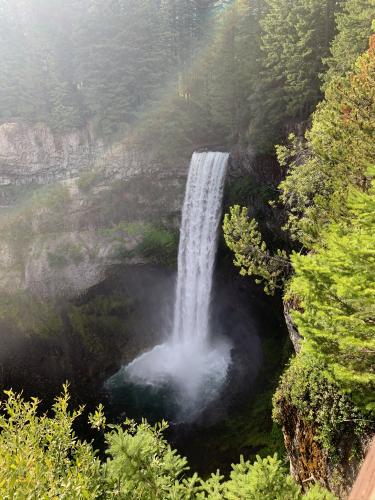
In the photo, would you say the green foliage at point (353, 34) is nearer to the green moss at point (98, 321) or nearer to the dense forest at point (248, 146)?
the dense forest at point (248, 146)

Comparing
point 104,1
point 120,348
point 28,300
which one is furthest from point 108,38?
point 120,348

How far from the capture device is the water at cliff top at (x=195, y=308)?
83.4 ft

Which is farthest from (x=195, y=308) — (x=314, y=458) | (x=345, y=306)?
(x=345, y=306)

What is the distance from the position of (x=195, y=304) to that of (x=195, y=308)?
321 mm

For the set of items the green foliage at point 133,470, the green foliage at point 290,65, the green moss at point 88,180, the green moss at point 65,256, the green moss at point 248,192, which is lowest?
the green moss at point 65,256

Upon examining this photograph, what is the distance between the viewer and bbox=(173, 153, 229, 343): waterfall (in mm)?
26416

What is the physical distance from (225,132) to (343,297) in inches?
1033

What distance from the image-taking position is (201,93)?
99.6ft

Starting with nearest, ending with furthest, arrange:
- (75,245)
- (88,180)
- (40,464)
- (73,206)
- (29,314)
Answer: (40,464) → (29,314) → (75,245) → (73,206) → (88,180)

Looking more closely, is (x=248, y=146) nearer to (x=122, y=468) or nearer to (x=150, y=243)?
(x=150, y=243)

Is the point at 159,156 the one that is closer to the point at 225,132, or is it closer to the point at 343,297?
the point at 225,132

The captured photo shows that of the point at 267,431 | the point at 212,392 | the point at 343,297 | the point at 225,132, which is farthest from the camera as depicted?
the point at 225,132

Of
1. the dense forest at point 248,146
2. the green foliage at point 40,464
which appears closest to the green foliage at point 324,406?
the dense forest at point 248,146

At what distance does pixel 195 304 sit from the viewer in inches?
1099
